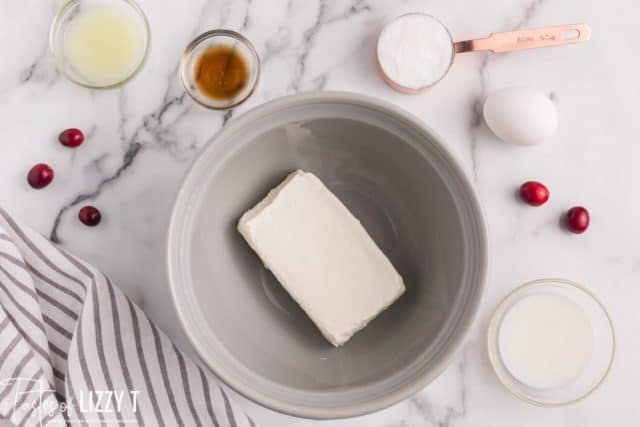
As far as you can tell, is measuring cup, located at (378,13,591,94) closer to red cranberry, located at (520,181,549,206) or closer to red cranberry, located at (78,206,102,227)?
red cranberry, located at (520,181,549,206)

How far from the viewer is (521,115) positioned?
1.46 meters

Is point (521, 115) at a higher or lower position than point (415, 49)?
lower

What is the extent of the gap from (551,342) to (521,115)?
0.44 m

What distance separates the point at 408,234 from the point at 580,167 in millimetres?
383

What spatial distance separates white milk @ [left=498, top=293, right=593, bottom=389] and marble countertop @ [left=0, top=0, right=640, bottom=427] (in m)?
0.05

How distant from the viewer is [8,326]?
142 centimetres

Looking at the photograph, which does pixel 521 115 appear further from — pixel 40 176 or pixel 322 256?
pixel 40 176

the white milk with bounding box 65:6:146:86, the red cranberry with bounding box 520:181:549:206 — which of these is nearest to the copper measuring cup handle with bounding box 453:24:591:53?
the red cranberry with bounding box 520:181:549:206

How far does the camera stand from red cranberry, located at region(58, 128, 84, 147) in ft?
4.88

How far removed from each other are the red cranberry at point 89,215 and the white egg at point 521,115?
0.78 m

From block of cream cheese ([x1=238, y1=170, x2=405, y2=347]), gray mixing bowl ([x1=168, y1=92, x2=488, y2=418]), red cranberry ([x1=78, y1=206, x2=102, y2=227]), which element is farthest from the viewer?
red cranberry ([x1=78, y1=206, x2=102, y2=227])

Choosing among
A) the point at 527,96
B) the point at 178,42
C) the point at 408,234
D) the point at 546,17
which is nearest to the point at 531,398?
the point at 408,234

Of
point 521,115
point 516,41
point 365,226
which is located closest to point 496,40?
point 516,41

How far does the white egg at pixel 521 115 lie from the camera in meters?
1.46
